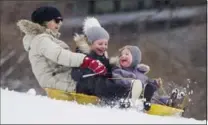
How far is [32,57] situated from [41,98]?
0.43ft

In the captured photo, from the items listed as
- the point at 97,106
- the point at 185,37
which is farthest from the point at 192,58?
the point at 97,106

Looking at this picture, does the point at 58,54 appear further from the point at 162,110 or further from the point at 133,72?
the point at 162,110

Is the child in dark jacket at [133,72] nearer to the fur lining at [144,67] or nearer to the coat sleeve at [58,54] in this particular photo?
the fur lining at [144,67]

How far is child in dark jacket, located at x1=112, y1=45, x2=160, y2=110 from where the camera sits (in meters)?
1.34

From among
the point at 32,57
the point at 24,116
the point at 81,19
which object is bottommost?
the point at 24,116

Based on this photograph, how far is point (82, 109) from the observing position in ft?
4.21

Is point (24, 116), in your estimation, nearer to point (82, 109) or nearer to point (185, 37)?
point (82, 109)

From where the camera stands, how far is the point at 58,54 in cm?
136

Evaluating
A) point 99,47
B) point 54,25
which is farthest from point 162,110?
point 54,25

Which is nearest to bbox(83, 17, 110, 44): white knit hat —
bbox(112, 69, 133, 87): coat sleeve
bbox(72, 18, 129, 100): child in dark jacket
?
bbox(72, 18, 129, 100): child in dark jacket

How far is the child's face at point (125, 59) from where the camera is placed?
1.36m

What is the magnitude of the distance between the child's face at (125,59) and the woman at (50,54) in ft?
0.17

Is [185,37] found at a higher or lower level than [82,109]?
higher

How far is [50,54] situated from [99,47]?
13 cm
